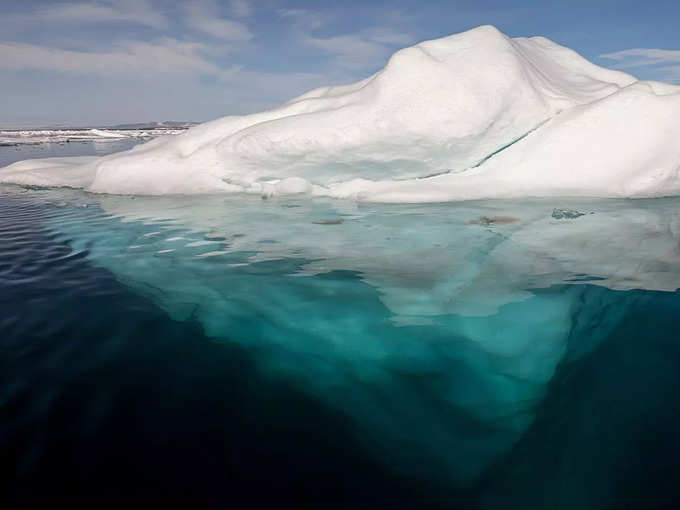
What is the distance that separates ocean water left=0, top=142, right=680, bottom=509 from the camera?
6.89 feet

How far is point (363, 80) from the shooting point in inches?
476

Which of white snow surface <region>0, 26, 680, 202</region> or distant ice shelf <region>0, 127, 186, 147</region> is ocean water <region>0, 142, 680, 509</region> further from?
distant ice shelf <region>0, 127, 186, 147</region>

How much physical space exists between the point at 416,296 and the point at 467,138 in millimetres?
5832

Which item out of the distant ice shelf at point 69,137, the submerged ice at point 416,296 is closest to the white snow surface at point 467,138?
the submerged ice at point 416,296

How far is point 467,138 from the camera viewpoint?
886 cm

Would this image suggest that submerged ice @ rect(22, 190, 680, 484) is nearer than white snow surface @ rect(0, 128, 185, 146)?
Yes

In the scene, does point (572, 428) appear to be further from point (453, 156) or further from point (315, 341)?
point (453, 156)

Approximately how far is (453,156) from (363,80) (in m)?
4.34

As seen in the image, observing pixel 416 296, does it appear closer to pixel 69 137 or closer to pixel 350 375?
pixel 350 375

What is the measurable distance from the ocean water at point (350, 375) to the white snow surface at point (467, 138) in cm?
326

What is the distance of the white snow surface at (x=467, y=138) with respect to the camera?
336 inches

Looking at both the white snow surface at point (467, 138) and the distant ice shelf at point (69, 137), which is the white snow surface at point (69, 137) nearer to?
the distant ice shelf at point (69, 137)

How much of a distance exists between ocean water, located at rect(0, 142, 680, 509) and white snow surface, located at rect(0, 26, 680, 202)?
10.7 ft

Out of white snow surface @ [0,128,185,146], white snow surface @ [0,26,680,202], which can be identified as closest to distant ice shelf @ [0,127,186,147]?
white snow surface @ [0,128,185,146]
